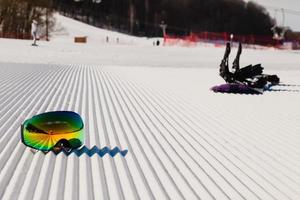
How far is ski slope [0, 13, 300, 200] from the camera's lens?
18.8 ft

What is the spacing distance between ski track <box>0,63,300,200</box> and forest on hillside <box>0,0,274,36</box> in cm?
5597

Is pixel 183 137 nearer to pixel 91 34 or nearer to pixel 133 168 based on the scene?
pixel 133 168

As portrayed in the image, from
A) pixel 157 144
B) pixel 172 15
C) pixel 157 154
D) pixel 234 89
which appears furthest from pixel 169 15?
pixel 157 154

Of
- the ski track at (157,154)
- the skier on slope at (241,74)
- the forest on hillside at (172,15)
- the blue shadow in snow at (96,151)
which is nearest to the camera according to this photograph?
the ski track at (157,154)

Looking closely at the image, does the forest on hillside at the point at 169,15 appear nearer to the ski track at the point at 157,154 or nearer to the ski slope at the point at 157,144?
the ski slope at the point at 157,144

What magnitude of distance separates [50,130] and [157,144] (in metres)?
2.03

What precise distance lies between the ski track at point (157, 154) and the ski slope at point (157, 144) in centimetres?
1

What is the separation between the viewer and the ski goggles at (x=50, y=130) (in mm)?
6695

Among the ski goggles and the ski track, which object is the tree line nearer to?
the ski track

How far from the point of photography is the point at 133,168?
6.52 meters

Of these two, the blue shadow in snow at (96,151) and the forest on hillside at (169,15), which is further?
the forest on hillside at (169,15)

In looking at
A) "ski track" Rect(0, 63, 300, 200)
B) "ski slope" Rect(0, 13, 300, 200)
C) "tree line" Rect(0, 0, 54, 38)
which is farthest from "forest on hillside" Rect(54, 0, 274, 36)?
"ski track" Rect(0, 63, 300, 200)

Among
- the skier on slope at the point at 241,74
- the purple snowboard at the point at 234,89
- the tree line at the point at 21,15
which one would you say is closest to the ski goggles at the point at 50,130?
the purple snowboard at the point at 234,89

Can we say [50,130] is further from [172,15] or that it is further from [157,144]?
[172,15]
